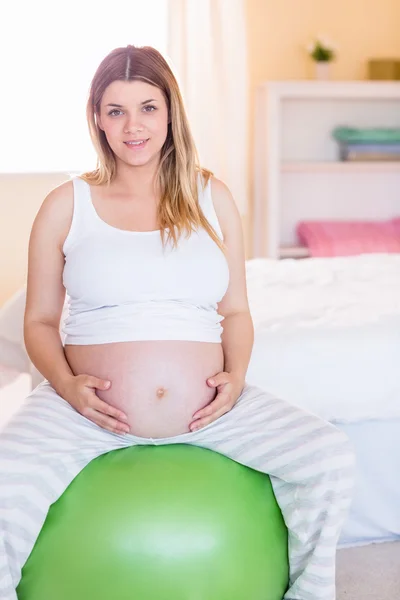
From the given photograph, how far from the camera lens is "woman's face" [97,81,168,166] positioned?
5.02 ft

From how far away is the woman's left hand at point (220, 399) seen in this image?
1.44 m

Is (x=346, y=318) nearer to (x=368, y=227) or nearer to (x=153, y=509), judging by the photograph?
(x=153, y=509)

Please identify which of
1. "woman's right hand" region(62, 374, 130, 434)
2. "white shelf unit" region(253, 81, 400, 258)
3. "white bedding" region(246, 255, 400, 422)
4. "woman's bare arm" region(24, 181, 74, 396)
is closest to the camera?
"woman's right hand" region(62, 374, 130, 434)

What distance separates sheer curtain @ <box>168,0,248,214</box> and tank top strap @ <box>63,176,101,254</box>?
2.36 m

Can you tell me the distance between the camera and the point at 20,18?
360 centimetres

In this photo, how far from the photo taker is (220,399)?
1.46 metres

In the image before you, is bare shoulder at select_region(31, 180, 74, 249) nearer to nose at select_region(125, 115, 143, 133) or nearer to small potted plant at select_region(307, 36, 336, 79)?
nose at select_region(125, 115, 143, 133)

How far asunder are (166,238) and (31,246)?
25 centimetres

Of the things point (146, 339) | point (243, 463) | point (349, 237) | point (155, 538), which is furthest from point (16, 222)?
point (155, 538)

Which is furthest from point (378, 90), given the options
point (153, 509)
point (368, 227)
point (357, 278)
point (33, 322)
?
point (153, 509)

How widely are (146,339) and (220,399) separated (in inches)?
6.5

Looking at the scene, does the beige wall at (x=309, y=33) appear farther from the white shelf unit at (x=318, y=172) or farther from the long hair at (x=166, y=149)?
the long hair at (x=166, y=149)

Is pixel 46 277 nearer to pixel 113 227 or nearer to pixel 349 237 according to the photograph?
pixel 113 227

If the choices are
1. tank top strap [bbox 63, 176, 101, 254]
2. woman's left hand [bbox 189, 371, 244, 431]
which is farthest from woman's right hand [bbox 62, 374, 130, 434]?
tank top strap [bbox 63, 176, 101, 254]
